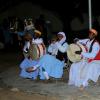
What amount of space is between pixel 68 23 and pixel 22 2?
119 inches

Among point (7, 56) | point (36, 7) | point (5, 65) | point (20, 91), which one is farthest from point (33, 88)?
point (36, 7)

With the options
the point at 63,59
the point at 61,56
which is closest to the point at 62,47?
the point at 61,56

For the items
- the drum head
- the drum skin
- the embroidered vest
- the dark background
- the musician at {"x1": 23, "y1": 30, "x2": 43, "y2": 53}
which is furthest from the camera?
the dark background

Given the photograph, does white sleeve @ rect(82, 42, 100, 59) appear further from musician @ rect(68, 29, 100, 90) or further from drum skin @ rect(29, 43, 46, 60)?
drum skin @ rect(29, 43, 46, 60)

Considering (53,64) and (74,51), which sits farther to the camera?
(53,64)

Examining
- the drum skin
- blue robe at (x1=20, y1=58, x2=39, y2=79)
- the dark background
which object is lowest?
blue robe at (x1=20, y1=58, x2=39, y2=79)

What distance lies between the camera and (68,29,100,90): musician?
12.4 m

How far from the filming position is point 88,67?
1243 centimetres

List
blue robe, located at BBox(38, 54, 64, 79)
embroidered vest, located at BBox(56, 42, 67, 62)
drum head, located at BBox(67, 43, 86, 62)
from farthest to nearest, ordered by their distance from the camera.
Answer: embroidered vest, located at BBox(56, 42, 67, 62)
blue robe, located at BBox(38, 54, 64, 79)
drum head, located at BBox(67, 43, 86, 62)

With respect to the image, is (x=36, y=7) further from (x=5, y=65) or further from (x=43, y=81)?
(x=43, y=81)

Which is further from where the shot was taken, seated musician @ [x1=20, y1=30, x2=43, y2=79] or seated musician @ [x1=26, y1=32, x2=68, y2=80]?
seated musician @ [x1=20, y1=30, x2=43, y2=79]

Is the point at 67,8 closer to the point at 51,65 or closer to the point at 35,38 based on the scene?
the point at 35,38

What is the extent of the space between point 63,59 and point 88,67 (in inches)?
77.4

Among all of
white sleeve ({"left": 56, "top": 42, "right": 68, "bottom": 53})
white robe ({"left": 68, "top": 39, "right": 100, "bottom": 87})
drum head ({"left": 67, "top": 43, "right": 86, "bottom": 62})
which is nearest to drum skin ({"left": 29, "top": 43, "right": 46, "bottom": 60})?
white sleeve ({"left": 56, "top": 42, "right": 68, "bottom": 53})
